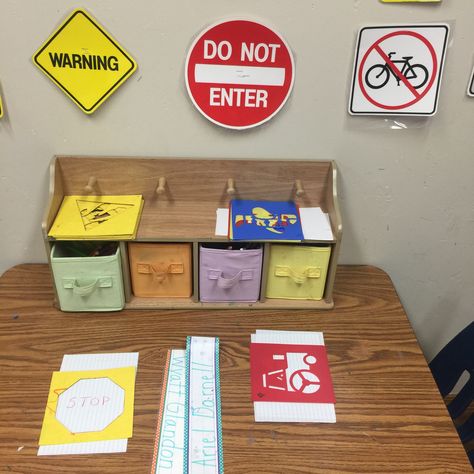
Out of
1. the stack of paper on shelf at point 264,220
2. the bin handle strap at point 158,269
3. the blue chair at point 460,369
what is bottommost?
the blue chair at point 460,369

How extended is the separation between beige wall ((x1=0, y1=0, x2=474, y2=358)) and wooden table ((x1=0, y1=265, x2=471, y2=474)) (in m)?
0.16

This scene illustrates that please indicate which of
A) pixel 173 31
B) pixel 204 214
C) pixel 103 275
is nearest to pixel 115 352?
pixel 103 275

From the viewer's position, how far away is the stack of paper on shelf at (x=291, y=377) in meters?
0.92

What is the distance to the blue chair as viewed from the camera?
1100 mm

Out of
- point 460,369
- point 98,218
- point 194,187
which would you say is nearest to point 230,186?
point 194,187

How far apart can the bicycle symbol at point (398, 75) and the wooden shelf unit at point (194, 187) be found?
0.20 metres

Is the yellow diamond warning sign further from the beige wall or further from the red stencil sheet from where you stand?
the red stencil sheet

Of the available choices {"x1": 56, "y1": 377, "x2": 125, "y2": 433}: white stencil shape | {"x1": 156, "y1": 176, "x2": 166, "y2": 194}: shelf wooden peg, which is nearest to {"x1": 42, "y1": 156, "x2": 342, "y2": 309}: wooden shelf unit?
{"x1": 156, "y1": 176, "x2": 166, "y2": 194}: shelf wooden peg

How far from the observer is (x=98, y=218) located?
3.58 feet

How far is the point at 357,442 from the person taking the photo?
872mm

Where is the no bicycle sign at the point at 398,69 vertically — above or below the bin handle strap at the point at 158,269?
above

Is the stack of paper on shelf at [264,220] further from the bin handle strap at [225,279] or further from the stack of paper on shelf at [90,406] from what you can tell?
the stack of paper on shelf at [90,406]

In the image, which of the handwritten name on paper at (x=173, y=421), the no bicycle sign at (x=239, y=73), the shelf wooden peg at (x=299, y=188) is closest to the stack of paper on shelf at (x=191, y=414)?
the handwritten name on paper at (x=173, y=421)

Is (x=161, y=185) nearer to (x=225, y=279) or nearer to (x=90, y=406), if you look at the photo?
(x=225, y=279)
